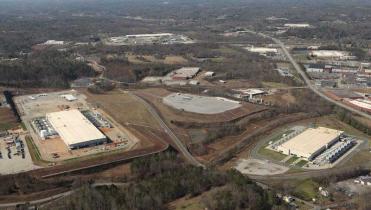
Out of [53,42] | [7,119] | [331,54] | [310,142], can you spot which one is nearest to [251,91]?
[310,142]

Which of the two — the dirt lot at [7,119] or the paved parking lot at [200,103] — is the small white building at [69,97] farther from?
the paved parking lot at [200,103]

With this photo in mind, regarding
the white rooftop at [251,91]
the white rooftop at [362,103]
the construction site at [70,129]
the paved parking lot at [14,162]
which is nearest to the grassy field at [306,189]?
the construction site at [70,129]

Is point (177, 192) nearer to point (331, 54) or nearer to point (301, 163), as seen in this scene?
point (301, 163)

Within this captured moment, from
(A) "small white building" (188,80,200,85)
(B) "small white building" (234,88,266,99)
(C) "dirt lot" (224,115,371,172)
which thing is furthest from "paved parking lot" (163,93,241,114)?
(A) "small white building" (188,80,200,85)

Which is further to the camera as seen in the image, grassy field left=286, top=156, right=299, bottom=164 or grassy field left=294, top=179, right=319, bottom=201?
grassy field left=286, top=156, right=299, bottom=164

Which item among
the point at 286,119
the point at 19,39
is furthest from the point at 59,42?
the point at 286,119

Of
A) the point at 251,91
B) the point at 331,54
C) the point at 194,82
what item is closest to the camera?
the point at 251,91

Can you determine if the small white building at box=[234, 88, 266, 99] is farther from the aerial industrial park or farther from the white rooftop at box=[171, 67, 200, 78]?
the white rooftop at box=[171, 67, 200, 78]
